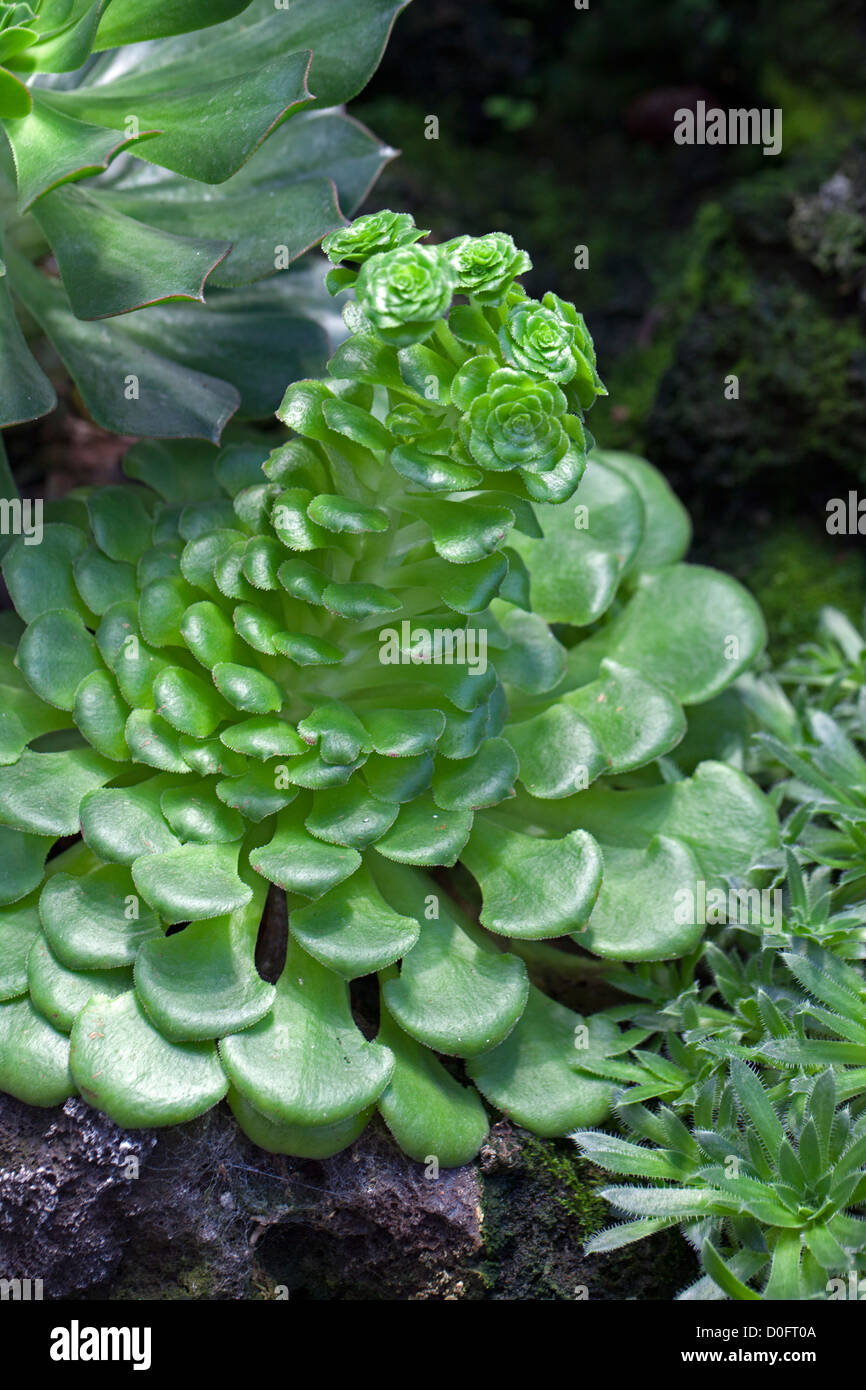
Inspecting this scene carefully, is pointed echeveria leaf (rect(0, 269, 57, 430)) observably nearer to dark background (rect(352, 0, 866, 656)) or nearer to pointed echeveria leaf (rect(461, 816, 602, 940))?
pointed echeveria leaf (rect(461, 816, 602, 940))

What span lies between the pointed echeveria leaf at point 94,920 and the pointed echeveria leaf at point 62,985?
0.9 inches

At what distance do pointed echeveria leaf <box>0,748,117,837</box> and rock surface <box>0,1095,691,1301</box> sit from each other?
0.42 metres

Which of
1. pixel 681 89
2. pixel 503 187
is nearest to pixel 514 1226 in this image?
pixel 503 187

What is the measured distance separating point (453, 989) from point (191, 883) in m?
0.44

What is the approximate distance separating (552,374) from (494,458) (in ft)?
0.45

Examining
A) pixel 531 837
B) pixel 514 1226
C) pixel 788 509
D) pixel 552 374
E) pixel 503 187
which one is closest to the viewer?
pixel 552 374

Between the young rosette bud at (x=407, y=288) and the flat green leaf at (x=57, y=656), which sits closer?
the young rosette bud at (x=407, y=288)

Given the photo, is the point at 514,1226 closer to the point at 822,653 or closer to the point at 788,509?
the point at 822,653

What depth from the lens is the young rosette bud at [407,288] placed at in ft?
4.88

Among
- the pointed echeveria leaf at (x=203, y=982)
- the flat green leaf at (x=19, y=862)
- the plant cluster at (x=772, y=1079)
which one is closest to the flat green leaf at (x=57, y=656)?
the flat green leaf at (x=19, y=862)

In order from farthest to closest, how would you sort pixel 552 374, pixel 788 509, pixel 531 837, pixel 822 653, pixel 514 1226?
1. pixel 788 509
2. pixel 822 653
3. pixel 531 837
4. pixel 514 1226
5. pixel 552 374

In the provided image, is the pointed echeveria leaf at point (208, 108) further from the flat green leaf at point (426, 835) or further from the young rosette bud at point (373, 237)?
the flat green leaf at point (426, 835)

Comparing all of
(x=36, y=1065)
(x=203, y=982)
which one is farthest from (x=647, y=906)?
(x=36, y=1065)

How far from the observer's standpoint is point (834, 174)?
9.01 feet
